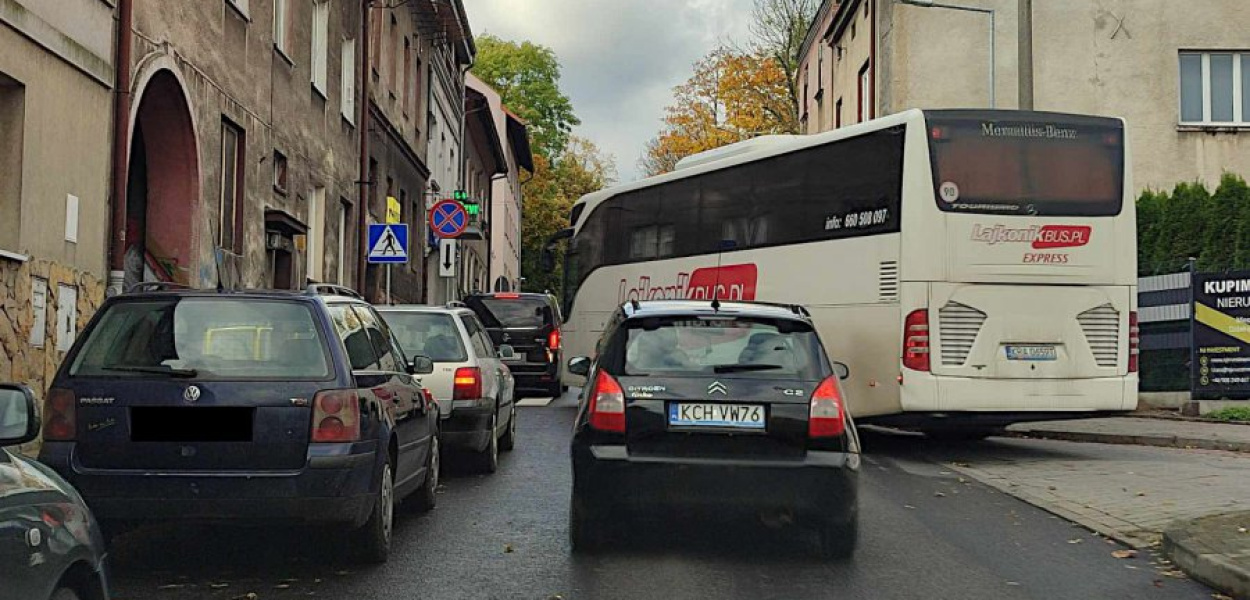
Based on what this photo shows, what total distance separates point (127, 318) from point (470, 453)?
4985 millimetres

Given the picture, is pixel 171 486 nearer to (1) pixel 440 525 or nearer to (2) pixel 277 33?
(1) pixel 440 525

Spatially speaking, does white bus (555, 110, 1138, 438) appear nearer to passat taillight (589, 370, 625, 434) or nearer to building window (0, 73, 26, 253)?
passat taillight (589, 370, 625, 434)

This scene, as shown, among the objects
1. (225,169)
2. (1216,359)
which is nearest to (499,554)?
(225,169)

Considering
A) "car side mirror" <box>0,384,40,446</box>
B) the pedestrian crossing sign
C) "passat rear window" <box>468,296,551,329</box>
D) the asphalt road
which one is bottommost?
the asphalt road

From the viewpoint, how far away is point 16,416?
3621 millimetres

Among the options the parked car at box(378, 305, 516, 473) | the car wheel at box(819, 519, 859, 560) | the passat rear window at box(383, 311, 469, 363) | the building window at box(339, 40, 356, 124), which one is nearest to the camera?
the car wheel at box(819, 519, 859, 560)

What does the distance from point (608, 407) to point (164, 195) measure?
1012 cm

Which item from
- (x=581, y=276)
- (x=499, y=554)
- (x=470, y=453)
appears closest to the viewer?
(x=499, y=554)

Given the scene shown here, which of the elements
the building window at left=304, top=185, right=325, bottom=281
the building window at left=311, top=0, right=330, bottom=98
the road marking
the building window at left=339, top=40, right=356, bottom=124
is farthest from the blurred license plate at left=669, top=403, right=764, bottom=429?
the building window at left=339, top=40, right=356, bottom=124

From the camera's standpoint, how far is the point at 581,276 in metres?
22.4

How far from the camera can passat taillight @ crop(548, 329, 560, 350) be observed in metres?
23.0

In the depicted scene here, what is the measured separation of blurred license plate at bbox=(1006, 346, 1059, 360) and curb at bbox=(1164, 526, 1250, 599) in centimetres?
495

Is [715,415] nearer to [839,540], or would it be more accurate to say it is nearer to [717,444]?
[717,444]

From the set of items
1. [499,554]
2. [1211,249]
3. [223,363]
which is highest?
[1211,249]
